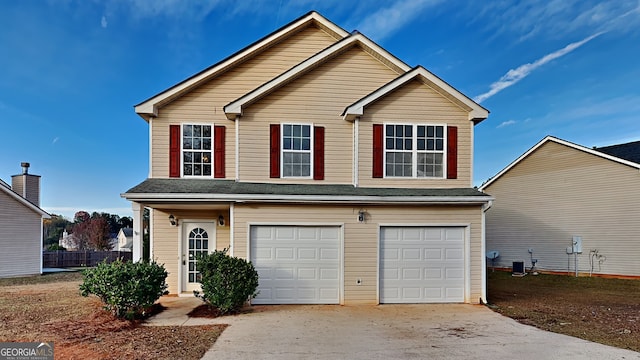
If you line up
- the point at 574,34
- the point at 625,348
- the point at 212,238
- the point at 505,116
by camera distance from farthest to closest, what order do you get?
the point at 505,116 → the point at 574,34 → the point at 212,238 → the point at 625,348

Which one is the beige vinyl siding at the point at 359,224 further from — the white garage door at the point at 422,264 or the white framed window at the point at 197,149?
the white framed window at the point at 197,149

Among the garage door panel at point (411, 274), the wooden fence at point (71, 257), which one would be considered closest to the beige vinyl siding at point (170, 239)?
the garage door panel at point (411, 274)

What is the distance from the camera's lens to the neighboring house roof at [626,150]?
54.5 ft

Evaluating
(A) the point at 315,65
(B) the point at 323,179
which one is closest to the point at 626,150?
(B) the point at 323,179

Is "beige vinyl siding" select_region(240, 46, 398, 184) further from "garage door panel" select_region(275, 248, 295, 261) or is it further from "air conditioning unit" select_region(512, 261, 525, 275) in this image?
"air conditioning unit" select_region(512, 261, 525, 275)

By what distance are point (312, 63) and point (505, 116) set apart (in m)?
13.9

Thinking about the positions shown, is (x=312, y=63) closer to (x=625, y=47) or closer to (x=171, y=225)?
(x=171, y=225)

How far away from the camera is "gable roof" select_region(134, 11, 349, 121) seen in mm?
10750

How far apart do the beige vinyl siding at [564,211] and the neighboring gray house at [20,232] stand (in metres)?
24.6

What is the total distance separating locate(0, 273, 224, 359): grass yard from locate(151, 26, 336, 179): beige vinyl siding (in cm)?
414

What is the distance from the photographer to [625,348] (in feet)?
21.1

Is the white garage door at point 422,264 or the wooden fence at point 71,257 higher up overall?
the white garage door at point 422,264

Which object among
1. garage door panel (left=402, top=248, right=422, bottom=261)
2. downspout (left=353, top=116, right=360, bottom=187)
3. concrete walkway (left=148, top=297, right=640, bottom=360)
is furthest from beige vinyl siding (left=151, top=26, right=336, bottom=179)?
garage door panel (left=402, top=248, right=422, bottom=261)

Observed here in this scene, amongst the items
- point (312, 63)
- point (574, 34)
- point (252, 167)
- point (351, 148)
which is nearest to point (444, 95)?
point (351, 148)
